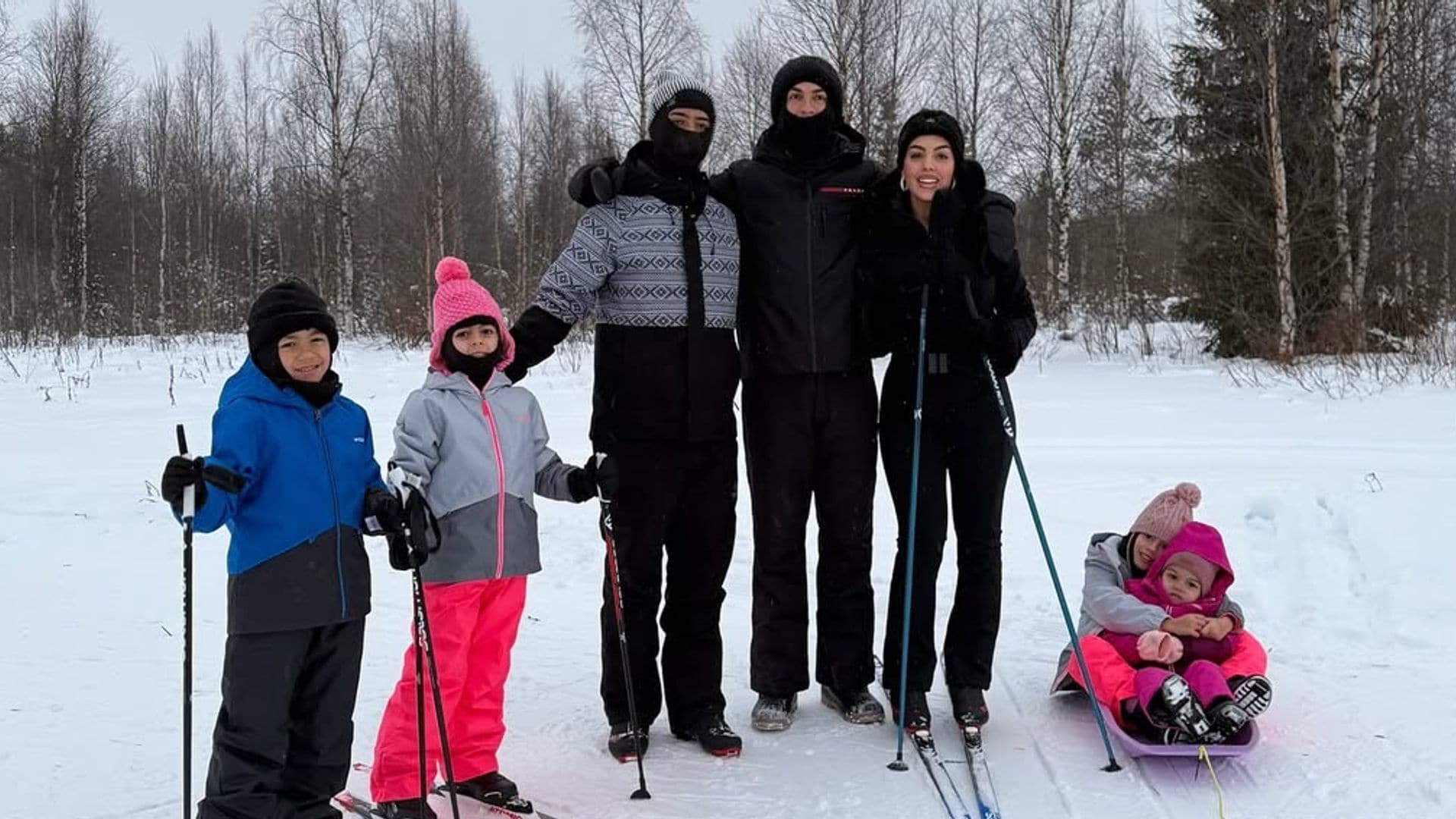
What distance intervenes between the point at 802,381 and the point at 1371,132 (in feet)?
46.4

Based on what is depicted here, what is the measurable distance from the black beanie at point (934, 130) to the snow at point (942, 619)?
2040 millimetres

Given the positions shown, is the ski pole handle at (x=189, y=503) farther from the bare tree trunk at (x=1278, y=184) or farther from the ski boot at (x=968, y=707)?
the bare tree trunk at (x=1278, y=184)

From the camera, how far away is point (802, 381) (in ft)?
11.8

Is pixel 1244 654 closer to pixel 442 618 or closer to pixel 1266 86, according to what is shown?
pixel 442 618

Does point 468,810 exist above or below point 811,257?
below

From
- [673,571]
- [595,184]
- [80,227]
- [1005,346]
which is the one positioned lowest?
[673,571]

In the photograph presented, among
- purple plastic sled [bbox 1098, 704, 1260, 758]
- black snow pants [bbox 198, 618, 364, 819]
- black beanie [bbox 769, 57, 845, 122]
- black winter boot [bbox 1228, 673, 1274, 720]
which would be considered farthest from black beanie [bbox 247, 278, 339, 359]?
black winter boot [bbox 1228, 673, 1274, 720]

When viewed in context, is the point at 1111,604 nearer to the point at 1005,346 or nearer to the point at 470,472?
the point at 1005,346

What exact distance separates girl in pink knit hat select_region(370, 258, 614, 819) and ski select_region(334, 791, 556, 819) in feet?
0.07

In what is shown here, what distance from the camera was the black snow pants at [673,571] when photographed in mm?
3457

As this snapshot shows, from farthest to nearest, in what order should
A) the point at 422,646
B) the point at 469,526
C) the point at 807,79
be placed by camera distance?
the point at 807,79 < the point at 469,526 < the point at 422,646

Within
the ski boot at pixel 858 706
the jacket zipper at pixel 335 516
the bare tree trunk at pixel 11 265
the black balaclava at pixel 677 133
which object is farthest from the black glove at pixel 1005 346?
the bare tree trunk at pixel 11 265

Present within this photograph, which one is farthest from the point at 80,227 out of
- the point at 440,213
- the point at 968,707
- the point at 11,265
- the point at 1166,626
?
the point at 1166,626

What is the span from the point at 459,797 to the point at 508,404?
1153 millimetres
